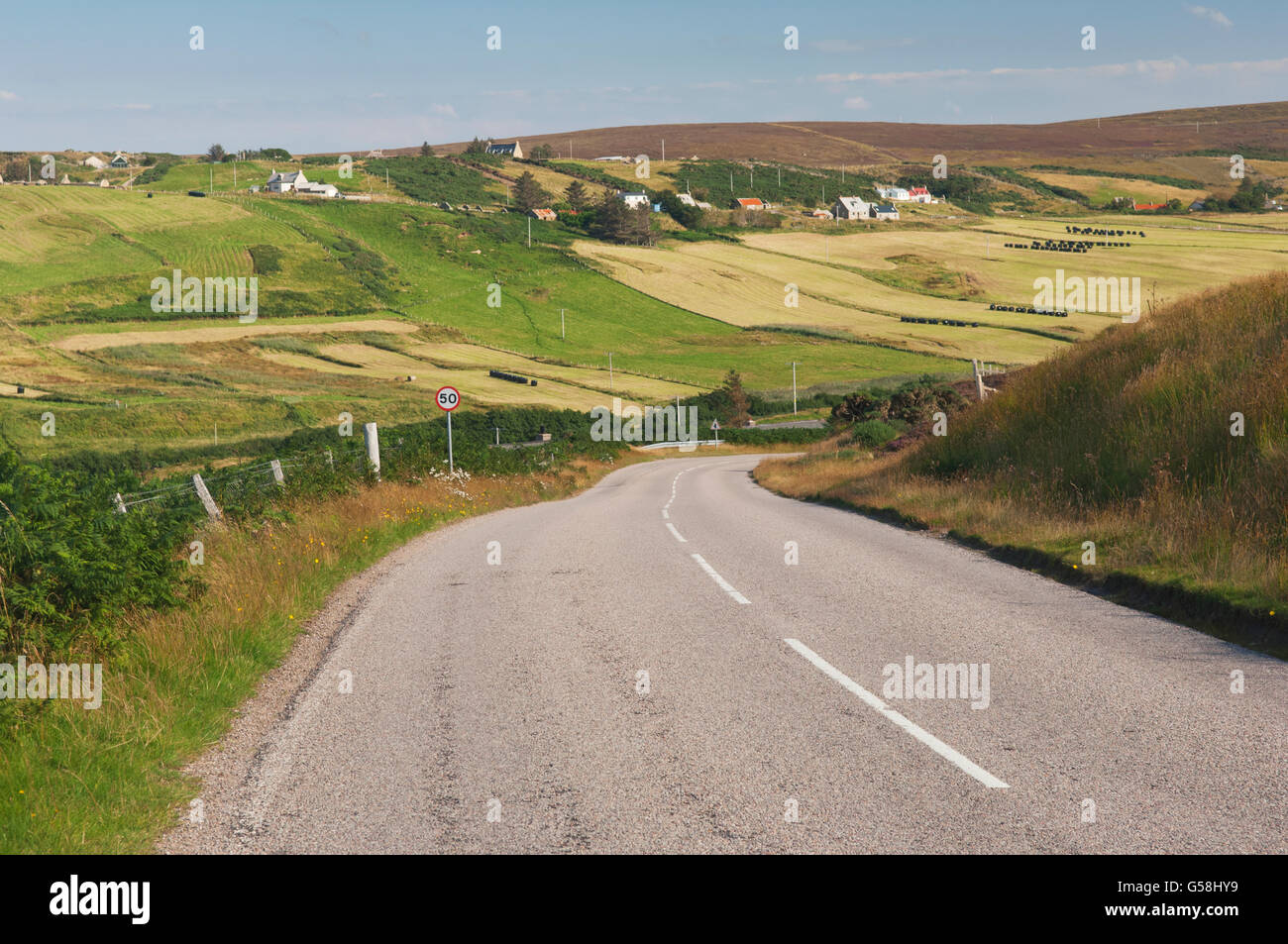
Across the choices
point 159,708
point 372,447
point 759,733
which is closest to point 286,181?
point 372,447

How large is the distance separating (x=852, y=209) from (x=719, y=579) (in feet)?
552

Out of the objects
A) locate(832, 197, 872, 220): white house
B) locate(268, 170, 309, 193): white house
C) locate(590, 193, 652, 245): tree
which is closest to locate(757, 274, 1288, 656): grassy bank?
locate(590, 193, 652, 245): tree

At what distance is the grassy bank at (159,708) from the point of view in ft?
16.3

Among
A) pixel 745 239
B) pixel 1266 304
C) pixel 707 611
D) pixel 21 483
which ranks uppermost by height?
pixel 745 239

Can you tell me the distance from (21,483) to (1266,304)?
16267mm

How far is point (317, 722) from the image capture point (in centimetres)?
666

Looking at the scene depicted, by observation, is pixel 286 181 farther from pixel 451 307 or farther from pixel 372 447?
pixel 372 447

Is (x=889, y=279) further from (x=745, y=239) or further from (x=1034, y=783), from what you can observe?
(x=1034, y=783)

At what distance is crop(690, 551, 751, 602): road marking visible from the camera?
1094 cm

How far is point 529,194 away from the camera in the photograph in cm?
16512

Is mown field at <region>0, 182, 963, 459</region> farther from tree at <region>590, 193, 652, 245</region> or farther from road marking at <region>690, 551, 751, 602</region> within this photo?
road marking at <region>690, 551, 751, 602</region>

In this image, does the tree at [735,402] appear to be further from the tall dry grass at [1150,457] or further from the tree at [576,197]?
the tree at [576,197]

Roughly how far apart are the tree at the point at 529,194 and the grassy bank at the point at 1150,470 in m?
152
